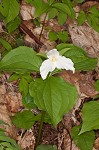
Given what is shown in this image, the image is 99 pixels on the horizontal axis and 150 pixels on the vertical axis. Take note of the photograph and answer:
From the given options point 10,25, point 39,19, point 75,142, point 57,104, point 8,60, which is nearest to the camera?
point 57,104

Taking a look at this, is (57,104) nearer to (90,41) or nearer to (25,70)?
(25,70)

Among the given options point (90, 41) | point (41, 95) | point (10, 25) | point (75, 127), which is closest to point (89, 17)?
point (90, 41)

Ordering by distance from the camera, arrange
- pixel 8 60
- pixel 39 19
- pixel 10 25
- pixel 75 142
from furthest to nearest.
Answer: pixel 39 19
pixel 10 25
pixel 75 142
pixel 8 60

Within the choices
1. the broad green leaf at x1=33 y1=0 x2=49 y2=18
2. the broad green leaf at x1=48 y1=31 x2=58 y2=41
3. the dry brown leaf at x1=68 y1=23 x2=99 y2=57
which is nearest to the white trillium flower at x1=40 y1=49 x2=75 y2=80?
the broad green leaf at x1=33 y1=0 x2=49 y2=18

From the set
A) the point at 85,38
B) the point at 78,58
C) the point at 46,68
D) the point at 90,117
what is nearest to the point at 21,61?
the point at 46,68

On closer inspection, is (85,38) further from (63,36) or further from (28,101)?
(28,101)

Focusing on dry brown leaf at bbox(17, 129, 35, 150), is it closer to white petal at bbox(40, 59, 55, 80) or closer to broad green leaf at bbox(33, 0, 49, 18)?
white petal at bbox(40, 59, 55, 80)
